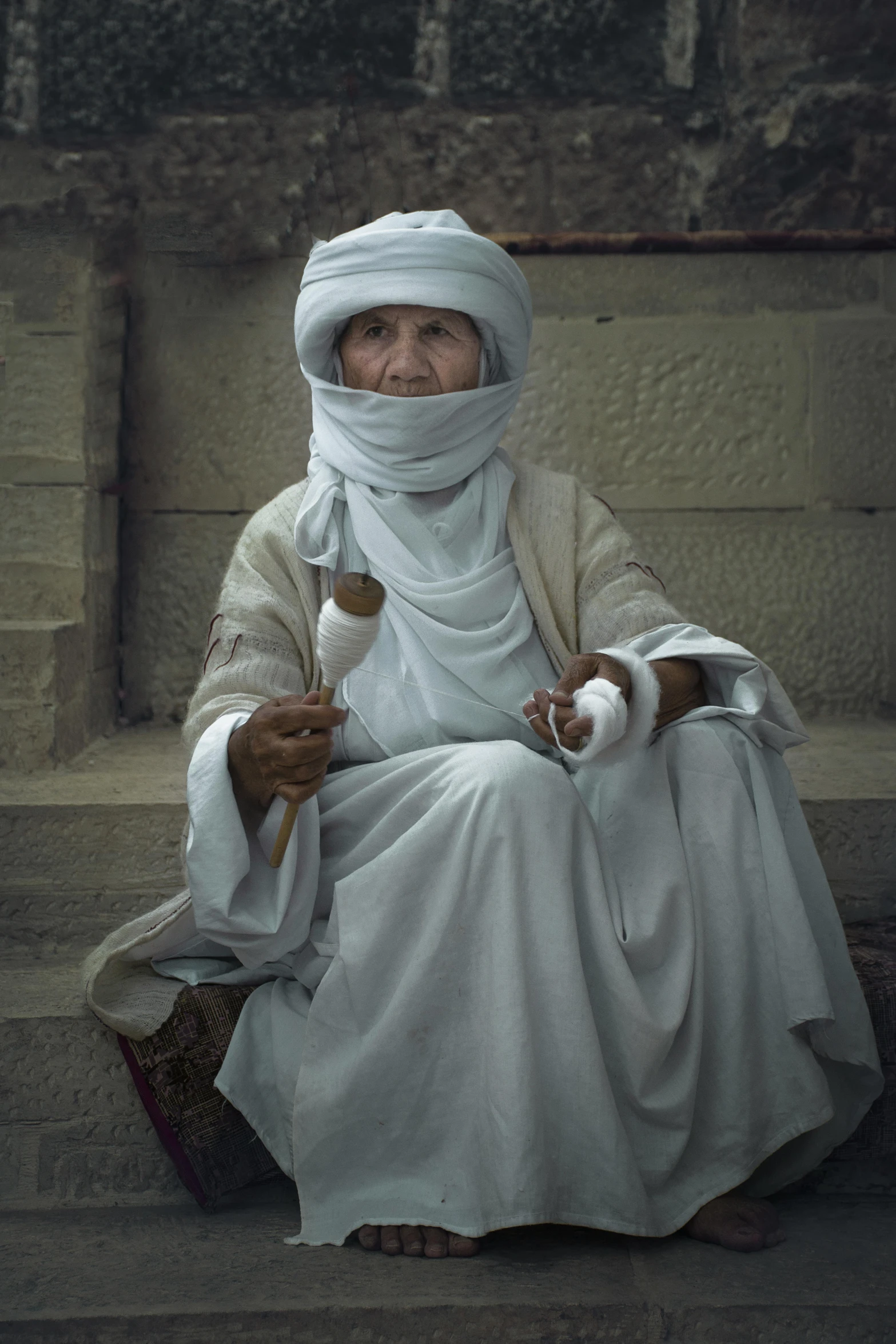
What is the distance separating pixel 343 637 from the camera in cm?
176

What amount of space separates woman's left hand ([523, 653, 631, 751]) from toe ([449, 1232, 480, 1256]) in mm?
695

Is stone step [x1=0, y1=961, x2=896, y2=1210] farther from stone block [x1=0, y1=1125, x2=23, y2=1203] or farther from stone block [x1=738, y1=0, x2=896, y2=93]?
stone block [x1=738, y1=0, x2=896, y2=93]

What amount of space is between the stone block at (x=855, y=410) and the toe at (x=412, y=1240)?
2.52 meters

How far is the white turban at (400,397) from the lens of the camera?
2266 mm

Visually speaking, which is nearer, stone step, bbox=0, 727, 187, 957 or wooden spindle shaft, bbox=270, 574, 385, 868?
wooden spindle shaft, bbox=270, 574, 385, 868

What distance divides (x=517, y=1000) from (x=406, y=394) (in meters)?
1.08

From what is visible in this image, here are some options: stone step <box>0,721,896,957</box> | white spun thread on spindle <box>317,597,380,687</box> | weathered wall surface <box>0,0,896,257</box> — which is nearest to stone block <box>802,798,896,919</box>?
stone step <box>0,721,896,957</box>

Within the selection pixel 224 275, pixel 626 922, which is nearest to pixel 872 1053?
pixel 626 922

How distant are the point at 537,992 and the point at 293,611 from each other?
808 millimetres

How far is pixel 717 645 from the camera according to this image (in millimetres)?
2186

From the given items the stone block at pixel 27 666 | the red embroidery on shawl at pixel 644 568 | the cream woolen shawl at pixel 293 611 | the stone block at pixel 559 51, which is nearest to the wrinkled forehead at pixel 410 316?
the cream woolen shawl at pixel 293 611

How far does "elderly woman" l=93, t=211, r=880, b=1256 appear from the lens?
72.7 inches

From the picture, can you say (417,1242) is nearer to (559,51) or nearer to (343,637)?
(343,637)

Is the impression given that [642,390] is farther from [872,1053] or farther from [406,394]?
[872,1053]
